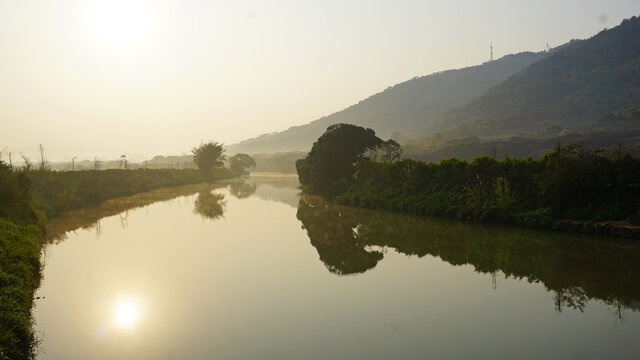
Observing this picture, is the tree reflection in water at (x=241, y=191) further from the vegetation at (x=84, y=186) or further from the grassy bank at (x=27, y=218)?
the grassy bank at (x=27, y=218)

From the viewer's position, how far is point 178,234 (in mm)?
20625

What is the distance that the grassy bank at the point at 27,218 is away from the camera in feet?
25.1

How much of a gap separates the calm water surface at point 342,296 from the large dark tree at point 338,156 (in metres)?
19.9

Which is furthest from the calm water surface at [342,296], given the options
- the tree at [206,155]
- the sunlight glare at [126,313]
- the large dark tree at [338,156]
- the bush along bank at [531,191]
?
the tree at [206,155]

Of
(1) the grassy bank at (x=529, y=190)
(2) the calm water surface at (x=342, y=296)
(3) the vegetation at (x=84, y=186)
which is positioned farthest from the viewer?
(3) the vegetation at (x=84, y=186)

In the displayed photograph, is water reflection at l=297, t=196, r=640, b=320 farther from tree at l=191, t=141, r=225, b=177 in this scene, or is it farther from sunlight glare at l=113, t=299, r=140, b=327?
tree at l=191, t=141, r=225, b=177

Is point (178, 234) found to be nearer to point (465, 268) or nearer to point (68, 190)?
point (465, 268)

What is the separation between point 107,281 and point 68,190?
27.1 m

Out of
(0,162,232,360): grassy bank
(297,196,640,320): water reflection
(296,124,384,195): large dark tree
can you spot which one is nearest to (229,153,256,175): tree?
(0,162,232,360): grassy bank

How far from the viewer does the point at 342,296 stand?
34.4 ft

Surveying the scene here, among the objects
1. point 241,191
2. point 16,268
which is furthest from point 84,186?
point 16,268

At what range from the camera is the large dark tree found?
130 feet

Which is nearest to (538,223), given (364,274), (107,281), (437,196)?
(437,196)

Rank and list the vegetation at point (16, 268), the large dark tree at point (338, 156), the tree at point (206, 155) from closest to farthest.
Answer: the vegetation at point (16, 268) < the large dark tree at point (338, 156) < the tree at point (206, 155)
